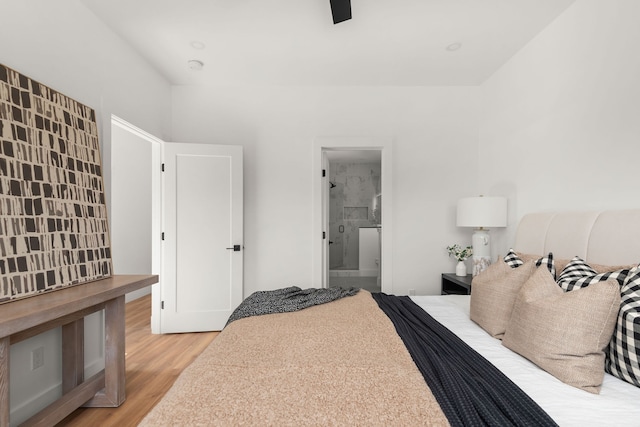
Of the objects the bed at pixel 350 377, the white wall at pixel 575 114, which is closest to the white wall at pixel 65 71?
the bed at pixel 350 377

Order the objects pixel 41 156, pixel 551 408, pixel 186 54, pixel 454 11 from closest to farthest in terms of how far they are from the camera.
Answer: pixel 551 408 → pixel 41 156 → pixel 454 11 → pixel 186 54

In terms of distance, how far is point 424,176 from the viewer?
11.4ft

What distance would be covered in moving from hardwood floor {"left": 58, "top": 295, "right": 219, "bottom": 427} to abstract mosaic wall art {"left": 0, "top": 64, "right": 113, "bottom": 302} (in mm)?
836

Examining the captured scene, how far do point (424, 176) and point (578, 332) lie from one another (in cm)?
257

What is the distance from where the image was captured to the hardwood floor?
1.84m

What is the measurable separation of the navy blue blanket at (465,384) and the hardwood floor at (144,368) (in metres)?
1.74

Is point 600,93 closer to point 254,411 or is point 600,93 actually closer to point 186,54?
point 254,411

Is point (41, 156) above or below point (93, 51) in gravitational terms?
below

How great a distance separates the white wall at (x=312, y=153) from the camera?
3.44m

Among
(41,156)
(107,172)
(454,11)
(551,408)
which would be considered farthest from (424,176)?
(41,156)

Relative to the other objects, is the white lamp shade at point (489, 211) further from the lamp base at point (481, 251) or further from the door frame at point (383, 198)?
the door frame at point (383, 198)

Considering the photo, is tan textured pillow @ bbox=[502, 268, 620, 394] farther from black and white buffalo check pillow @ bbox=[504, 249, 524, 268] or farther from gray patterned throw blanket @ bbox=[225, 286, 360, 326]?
gray patterned throw blanket @ bbox=[225, 286, 360, 326]

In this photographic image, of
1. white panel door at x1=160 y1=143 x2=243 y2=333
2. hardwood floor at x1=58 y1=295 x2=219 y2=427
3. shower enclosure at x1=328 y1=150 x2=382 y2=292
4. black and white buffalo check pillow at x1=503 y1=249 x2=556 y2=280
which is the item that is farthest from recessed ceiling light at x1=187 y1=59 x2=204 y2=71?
shower enclosure at x1=328 y1=150 x2=382 y2=292

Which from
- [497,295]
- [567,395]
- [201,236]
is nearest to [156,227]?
[201,236]
